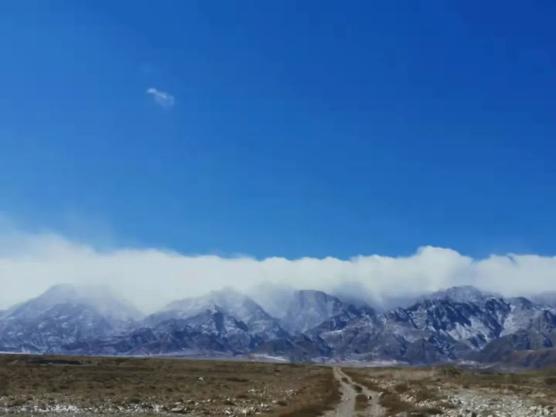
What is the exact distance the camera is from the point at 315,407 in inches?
2208

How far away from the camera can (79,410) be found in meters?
50.8

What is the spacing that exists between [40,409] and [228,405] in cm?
1543

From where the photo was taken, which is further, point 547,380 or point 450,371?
point 450,371

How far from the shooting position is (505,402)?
185 feet

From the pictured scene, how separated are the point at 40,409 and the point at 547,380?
8669cm

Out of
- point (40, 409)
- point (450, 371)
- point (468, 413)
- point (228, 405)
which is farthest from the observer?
point (450, 371)

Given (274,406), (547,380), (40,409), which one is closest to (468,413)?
(274,406)

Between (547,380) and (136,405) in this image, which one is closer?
(136,405)

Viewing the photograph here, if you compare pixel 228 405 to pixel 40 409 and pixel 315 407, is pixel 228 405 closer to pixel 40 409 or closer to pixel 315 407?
pixel 315 407

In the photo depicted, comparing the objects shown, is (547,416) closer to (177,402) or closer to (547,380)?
(177,402)

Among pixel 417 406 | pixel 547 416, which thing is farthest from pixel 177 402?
pixel 547 416

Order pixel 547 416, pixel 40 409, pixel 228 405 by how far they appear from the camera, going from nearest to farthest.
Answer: pixel 547 416, pixel 40 409, pixel 228 405

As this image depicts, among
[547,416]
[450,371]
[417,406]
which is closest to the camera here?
[547,416]

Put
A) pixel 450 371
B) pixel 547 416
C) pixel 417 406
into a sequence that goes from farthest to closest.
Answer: pixel 450 371
pixel 417 406
pixel 547 416
